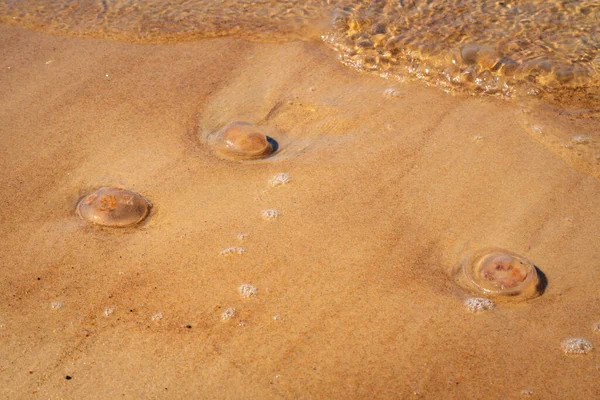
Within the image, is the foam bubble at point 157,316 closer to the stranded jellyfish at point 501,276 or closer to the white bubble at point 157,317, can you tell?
the white bubble at point 157,317

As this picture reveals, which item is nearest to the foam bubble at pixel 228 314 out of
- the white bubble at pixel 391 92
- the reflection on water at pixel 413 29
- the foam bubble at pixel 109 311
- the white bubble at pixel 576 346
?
the foam bubble at pixel 109 311

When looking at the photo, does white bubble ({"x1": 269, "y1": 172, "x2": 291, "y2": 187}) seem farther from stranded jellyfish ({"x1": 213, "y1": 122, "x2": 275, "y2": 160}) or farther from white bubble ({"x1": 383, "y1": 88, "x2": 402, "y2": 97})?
white bubble ({"x1": 383, "y1": 88, "x2": 402, "y2": 97})

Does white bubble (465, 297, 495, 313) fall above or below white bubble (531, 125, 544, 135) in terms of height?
below

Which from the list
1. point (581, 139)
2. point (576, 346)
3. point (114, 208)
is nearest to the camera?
point (576, 346)

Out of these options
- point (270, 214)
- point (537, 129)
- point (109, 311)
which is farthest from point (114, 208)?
point (537, 129)

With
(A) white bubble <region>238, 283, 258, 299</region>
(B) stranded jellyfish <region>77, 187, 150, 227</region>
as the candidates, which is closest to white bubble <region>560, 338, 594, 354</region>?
(A) white bubble <region>238, 283, 258, 299</region>

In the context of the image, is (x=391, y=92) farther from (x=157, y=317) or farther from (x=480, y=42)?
(x=157, y=317)

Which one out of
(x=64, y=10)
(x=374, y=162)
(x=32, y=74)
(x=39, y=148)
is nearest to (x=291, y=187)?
(x=374, y=162)
